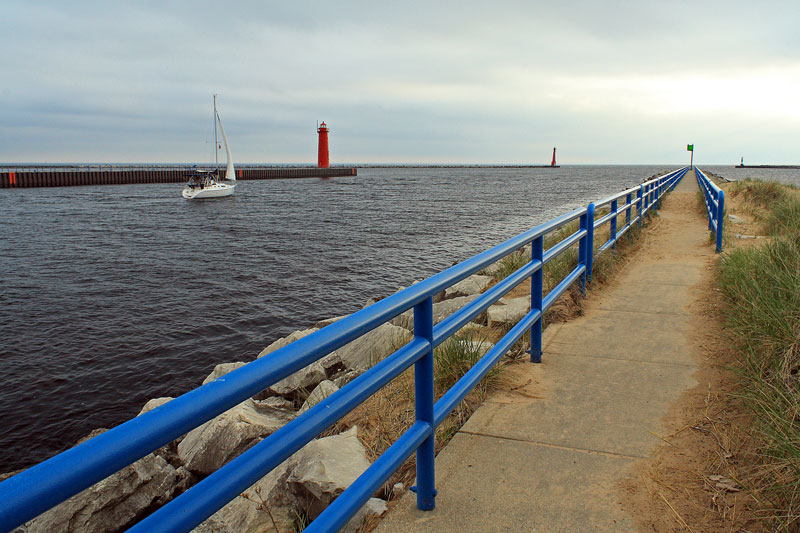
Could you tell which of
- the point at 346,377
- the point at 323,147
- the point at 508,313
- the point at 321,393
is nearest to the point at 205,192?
the point at 346,377

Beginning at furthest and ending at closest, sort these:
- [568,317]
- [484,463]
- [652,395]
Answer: [568,317]
[652,395]
[484,463]

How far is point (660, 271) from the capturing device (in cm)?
859

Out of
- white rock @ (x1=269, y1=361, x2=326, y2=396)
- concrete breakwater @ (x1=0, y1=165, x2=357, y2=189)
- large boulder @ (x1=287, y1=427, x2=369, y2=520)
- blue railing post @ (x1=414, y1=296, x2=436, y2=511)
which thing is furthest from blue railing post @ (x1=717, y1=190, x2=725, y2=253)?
concrete breakwater @ (x1=0, y1=165, x2=357, y2=189)

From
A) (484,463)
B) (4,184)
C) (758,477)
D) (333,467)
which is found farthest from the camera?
(4,184)

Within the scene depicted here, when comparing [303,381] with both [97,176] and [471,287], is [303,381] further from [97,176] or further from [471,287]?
[97,176]

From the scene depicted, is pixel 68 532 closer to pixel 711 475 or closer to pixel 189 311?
pixel 711 475

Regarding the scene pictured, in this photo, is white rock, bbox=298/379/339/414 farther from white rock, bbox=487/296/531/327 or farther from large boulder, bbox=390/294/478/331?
large boulder, bbox=390/294/478/331

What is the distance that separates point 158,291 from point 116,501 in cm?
1159

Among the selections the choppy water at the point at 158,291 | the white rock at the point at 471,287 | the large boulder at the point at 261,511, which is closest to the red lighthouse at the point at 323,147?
the choppy water at the point at 158,291

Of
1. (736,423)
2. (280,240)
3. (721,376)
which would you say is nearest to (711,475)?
(736,423)

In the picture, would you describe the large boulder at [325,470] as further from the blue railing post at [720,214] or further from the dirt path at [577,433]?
the blue railing post at [720,214]

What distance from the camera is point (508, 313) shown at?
21.3ft

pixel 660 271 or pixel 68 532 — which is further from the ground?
pixel 660 271

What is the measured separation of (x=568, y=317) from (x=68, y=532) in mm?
4839
